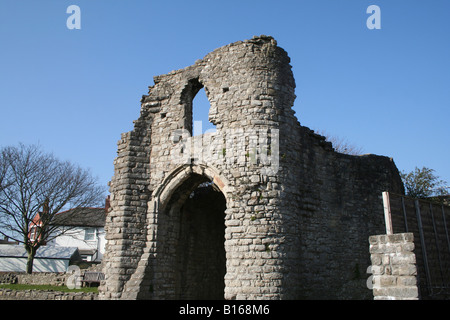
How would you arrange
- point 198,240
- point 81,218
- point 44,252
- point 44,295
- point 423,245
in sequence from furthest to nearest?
point 44,252, point 81,218, point 44,295, point 198,240, point 423,245

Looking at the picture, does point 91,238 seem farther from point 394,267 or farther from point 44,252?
point 394,267

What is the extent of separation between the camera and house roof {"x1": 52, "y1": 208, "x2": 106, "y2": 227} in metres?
29.6

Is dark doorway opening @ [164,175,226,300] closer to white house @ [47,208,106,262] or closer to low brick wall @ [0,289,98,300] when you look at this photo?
low brick wall @ [0,289,98,300]

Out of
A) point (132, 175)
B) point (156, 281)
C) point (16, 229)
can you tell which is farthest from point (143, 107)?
point (16, 229)

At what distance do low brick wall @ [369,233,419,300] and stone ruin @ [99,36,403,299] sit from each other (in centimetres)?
277

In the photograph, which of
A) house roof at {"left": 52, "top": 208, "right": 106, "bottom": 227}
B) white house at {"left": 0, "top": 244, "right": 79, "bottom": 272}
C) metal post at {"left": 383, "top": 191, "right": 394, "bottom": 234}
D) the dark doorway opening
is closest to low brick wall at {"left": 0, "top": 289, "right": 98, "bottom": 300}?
the dark doorway opening

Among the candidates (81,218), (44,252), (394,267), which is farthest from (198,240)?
(44,252)

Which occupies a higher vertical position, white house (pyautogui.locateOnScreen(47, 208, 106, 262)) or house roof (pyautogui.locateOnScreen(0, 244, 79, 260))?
white house (pyautogui.locateOnScreen(47, 208, 106, 262))

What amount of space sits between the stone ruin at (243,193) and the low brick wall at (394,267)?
2766 millimetres

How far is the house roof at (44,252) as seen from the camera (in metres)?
35.5

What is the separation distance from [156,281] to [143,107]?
215 inches

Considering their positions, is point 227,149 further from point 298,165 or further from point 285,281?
point 285,281

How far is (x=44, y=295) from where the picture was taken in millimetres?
14320

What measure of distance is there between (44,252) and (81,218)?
5.05 meters
